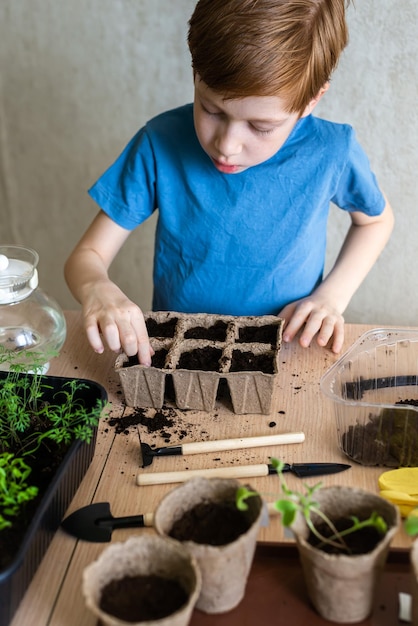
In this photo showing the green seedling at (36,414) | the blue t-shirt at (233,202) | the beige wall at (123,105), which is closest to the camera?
the green seedling at (36,414)

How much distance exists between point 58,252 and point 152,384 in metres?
1.46

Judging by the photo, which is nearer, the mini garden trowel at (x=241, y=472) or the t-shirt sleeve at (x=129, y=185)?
the mini garden trowel at (x=241, y=472)

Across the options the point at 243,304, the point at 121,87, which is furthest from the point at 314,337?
the point at 121,87

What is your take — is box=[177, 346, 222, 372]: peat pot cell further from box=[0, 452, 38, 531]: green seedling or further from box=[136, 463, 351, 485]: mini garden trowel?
box=[0, 452, 38, 531]: green seedling

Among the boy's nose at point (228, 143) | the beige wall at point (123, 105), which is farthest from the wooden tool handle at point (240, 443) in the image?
the beige wall at point (123, 105)

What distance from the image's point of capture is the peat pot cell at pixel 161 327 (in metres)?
1.22

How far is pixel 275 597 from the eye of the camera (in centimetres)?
79

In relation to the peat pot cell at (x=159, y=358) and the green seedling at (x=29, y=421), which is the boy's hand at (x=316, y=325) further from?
the green seedling at (x=29, y=421)

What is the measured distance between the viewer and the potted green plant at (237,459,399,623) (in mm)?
701

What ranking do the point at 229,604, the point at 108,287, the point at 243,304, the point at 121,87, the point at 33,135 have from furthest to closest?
1. the point at 33,135
2. the point at 121,87
3. the point at 243,304
4. the point at 108,287
5. the point at 229,604

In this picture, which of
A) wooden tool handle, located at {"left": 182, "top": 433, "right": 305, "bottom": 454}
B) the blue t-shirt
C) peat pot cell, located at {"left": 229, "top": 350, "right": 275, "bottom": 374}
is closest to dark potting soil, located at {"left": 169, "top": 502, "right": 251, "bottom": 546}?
wooden tool handle, located at {"left": 182, "top": 433, "right": 305, "bottom": 454}

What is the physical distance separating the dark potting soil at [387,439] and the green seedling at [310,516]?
0.76 feet

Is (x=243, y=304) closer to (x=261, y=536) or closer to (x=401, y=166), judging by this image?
(x=261, y=536)

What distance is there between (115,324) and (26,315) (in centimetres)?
17
